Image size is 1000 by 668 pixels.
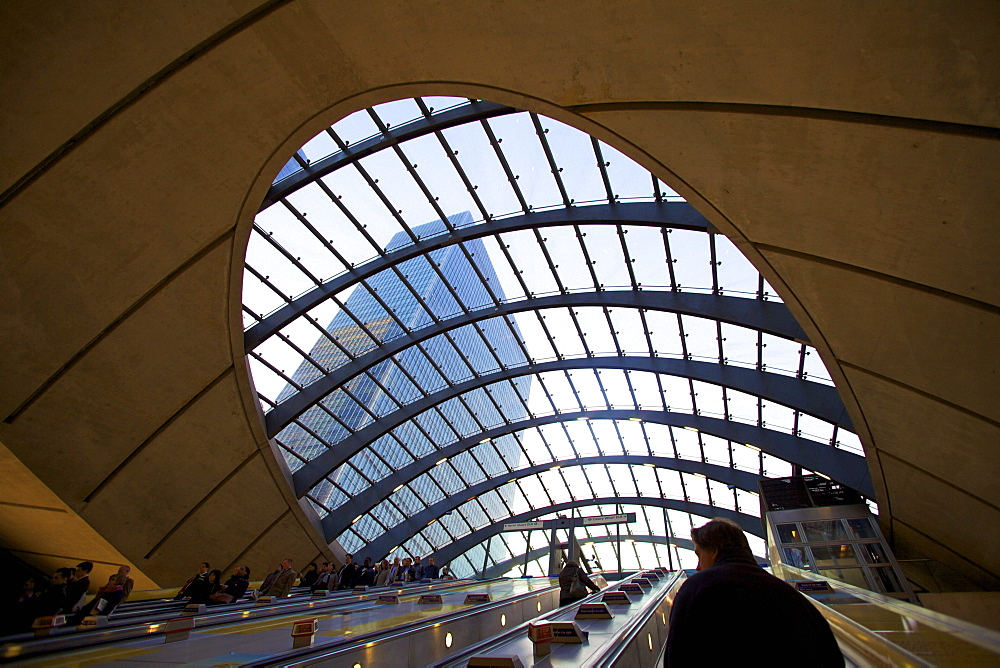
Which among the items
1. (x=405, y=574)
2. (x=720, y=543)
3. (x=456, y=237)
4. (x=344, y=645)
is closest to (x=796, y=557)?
(x=405, y=574)

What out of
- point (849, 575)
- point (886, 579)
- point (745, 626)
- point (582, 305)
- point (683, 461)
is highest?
point (582, 305)

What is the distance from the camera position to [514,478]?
1348 inches

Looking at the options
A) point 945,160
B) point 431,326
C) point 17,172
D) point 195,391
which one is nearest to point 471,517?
point 431,326

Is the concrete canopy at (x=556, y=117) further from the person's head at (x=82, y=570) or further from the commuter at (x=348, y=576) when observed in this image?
the commuter at (x=348, y=576)

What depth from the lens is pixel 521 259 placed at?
20281 mm

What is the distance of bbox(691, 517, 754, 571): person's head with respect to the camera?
2742mm

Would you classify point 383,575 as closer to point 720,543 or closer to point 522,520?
point 720,543

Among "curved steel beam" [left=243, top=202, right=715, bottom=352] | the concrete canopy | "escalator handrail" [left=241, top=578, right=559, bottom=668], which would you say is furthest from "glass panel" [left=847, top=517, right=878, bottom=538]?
"escalator handrail" [left=241, top=578, right=559, bottom=668]

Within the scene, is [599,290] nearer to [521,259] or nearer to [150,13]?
[521,259]

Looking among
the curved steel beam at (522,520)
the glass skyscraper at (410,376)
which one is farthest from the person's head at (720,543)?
the curved steel beam at (522,520)

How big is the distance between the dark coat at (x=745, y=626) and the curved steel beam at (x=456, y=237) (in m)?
14.8

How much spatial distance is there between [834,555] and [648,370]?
1039 centimetres

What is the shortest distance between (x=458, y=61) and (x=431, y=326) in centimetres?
1593

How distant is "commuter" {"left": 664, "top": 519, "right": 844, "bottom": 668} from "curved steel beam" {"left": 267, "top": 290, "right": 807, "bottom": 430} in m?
15.8
